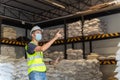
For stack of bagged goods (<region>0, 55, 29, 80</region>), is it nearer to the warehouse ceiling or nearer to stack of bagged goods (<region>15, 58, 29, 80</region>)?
stack of bagged goods (<region>15, 58, 29, 80</region>)

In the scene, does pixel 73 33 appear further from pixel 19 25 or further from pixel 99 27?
pixel 19 25

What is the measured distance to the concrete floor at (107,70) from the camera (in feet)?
31.9

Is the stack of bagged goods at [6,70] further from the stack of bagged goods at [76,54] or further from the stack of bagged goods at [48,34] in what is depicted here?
the stack of bagged goods at [48,34]

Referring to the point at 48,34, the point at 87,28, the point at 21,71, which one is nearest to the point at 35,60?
the point at 21,71

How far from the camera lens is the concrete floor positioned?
31.9 feet

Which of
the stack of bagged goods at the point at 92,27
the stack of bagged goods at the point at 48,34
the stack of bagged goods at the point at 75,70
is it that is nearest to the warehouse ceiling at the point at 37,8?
the stack of bagged goods at the point at 48,34

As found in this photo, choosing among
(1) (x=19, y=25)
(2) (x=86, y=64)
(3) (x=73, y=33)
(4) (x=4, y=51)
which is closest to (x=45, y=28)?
(1) (x=19, y=25)

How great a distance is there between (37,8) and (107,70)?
9.61 metres

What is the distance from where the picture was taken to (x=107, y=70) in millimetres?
9891

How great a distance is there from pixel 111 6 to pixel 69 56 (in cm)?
244

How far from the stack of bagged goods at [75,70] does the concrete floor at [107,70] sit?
613 millimetres

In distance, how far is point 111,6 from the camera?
353 inches

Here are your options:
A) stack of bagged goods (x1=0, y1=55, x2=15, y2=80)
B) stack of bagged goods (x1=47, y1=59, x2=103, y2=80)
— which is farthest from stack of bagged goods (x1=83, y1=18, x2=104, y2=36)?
stack of bagged goods (x1=0, y1=55, x2=15, y2=80)

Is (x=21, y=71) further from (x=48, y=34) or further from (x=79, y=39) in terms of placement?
(x=48, y=34)
